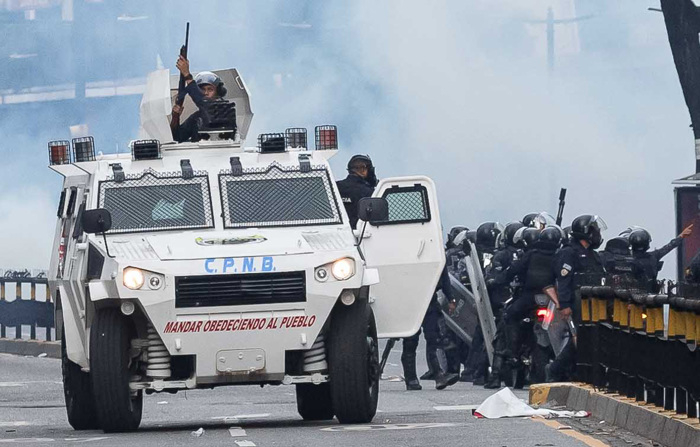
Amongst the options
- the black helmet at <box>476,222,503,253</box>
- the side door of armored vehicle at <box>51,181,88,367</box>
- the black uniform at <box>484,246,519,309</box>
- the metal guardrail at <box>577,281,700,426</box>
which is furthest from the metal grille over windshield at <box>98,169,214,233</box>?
the black helmet at <box>476,222,503,253</box>

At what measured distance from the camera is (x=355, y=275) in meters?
13.7

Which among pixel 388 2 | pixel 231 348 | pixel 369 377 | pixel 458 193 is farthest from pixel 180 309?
pixel 388 2

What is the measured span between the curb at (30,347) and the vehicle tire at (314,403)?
14.1 meters

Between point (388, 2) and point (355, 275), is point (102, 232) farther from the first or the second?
point (388, 2)

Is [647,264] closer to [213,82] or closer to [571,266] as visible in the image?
[571,266]

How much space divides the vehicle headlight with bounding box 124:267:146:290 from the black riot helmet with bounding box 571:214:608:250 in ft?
21.2

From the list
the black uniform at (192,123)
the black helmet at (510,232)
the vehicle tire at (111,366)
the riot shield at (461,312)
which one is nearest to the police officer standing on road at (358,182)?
the black uniform at (192,123)

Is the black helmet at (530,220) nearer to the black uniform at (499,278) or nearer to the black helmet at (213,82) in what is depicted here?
the black uniform at (499,278)

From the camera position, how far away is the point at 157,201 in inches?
587

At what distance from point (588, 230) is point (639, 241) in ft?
2.71

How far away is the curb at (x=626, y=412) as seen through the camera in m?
11.5

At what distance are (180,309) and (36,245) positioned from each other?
171 feet

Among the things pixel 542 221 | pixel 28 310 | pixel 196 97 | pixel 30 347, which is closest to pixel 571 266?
pixel 542 221

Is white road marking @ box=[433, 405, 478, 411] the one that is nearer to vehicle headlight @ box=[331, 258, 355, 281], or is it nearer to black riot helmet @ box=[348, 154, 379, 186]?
black riot helmet @ box=[348, 154, 379, 186]
